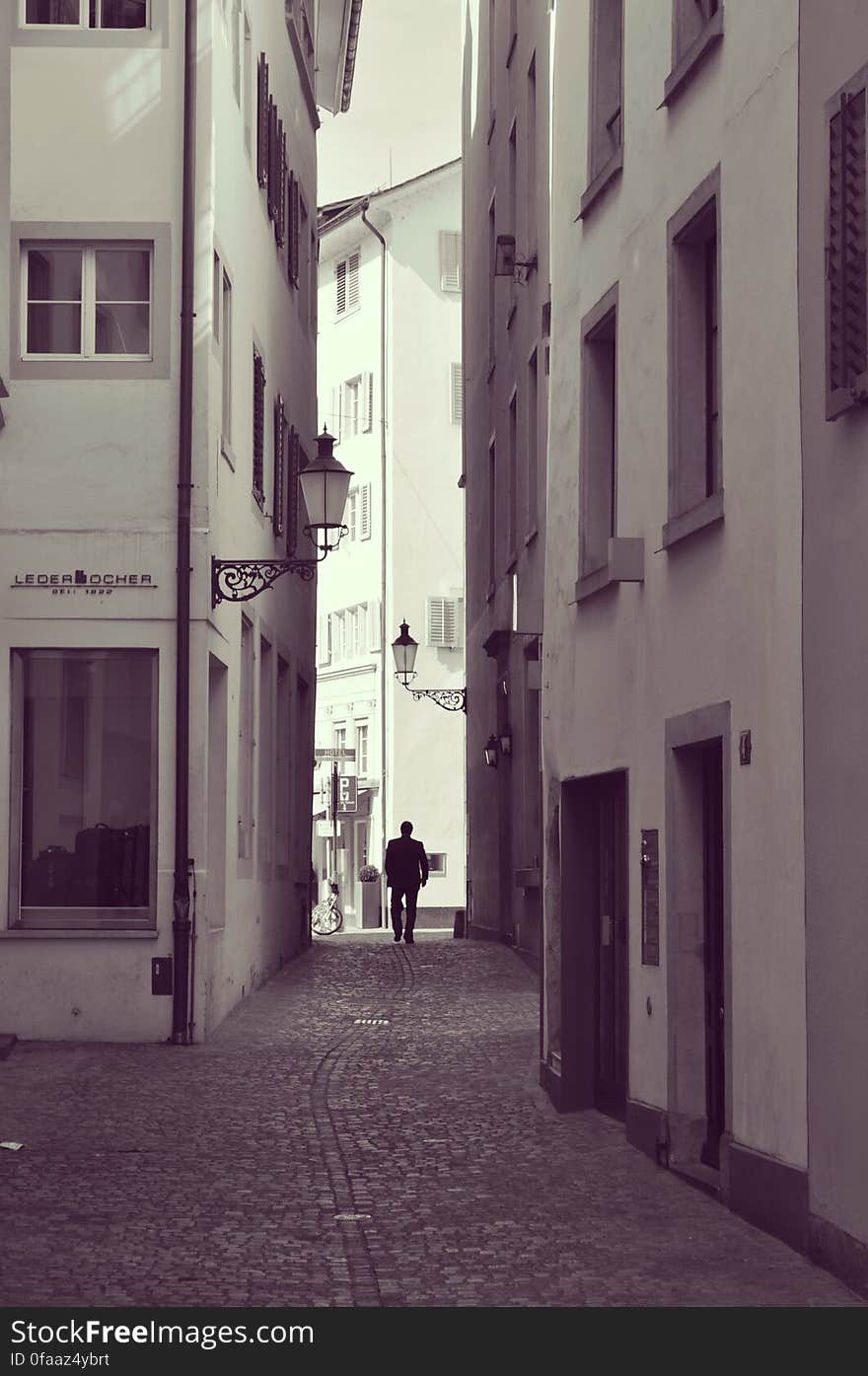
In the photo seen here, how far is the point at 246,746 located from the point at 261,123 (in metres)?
6.48

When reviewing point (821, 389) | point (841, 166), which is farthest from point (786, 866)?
point (841, 166)

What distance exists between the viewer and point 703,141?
39.2 ft

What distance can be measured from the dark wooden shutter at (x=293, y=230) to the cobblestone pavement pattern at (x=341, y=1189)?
41.0 feet

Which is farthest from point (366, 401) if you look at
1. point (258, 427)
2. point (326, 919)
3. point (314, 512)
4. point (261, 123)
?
point (314, 512)

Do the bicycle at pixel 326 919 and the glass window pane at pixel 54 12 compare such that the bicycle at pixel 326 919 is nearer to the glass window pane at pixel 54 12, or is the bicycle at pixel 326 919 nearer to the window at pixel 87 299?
the window at pixel 87 299

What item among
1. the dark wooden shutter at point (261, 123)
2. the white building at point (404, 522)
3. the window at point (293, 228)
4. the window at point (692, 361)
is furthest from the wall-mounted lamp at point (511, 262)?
the white building at point (404, 522)

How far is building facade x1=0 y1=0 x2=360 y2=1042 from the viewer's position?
715 inches

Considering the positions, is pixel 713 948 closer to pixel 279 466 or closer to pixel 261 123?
pixel 261 123

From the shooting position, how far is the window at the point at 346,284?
63.2 metres

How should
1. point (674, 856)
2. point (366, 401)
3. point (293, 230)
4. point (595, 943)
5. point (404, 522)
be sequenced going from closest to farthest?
point (674, 856)
point (595, 943)
point (293, 230)
point (404, 522)
point (366, 401)

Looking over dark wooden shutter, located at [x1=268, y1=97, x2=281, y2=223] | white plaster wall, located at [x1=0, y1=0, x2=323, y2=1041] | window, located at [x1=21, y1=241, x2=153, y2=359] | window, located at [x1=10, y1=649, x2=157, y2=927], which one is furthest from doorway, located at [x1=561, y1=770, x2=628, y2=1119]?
dark wooden shutter, located at [x1=268, y1=97, x2=281, y2=223]

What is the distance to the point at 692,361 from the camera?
1239 centimetres

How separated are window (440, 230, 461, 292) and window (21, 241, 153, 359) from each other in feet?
141

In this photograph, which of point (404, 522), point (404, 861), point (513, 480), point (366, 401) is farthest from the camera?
point (366, 401)
